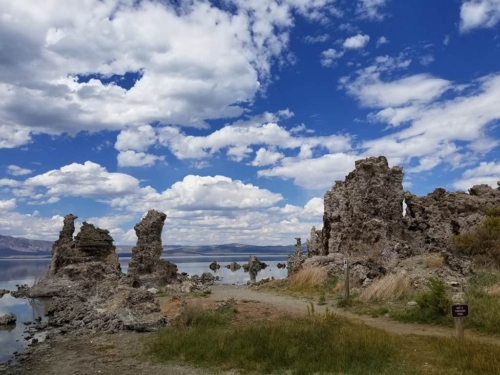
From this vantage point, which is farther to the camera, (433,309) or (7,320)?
(7,320)


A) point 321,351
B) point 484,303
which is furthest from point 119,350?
point 484,303

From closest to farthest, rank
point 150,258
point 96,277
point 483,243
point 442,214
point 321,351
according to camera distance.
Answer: point 321,351, point 483,243, point 442,214, point 150,258, point 96,277

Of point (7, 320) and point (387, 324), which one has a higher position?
point (387, 324)

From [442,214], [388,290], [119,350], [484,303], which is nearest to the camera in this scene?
[119,350]

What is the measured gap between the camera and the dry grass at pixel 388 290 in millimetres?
19359

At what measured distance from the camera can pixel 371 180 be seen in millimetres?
31719

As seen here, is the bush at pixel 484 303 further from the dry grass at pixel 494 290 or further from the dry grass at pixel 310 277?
the dry grass at pixel 310 277

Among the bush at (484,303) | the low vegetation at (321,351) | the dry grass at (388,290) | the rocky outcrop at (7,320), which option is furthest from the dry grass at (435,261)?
the rocky outcrop at (7,320)

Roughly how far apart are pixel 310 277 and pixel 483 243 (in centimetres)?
988

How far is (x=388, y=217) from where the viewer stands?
31.1 m

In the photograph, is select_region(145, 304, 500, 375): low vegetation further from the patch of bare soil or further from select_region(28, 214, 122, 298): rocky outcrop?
select_region(28, 214, 122, 298): rocky outcrop

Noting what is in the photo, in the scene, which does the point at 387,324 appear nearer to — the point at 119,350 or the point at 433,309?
the point at 433,309

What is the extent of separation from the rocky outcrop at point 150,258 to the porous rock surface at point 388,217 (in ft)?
40.0

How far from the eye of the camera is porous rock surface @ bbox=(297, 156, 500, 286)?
28.8 m
